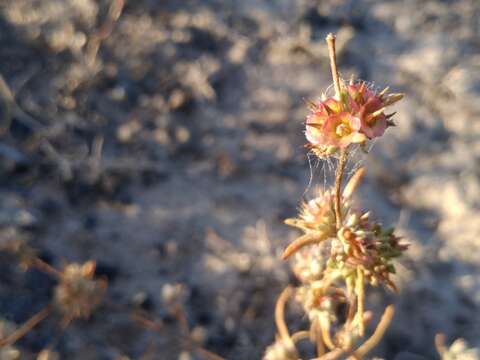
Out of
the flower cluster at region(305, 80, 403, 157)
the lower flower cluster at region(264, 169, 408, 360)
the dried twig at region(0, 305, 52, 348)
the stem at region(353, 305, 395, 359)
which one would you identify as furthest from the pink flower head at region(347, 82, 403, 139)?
the dried twig at region(0, 305, 52, 348)

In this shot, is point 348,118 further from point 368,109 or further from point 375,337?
point 375,337

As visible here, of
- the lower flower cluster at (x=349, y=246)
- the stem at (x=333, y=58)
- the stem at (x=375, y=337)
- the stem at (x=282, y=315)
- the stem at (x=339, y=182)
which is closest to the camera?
the stem at (x=333, y=58)

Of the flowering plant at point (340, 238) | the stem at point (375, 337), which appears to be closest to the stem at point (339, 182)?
the flowering plant at point (340, 238)

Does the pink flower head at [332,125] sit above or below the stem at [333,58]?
below

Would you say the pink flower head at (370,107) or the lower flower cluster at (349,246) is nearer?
the pink flower head at (370,107)

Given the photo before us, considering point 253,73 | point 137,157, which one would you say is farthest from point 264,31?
point 137,157

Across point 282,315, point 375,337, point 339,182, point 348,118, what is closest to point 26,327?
point 282,315

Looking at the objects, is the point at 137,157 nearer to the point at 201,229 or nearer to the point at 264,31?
the point at 201,229

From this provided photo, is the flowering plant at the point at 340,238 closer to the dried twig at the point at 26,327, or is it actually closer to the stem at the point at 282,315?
the stem at the point at 282,315
